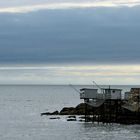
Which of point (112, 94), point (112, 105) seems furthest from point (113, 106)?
point (112, 94)

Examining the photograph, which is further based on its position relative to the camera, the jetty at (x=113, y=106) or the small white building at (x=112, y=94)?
the small white building at (x=112, y=94)

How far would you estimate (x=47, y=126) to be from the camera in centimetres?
Result: 7969

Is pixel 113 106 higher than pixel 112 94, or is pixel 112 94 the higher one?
pixel 112 94

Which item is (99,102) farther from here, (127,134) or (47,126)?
(127,134)

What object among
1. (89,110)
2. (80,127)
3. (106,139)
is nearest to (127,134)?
(106,139)

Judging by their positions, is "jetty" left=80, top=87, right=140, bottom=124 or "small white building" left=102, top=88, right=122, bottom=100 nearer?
"jetty" left=80, top=87, right=140, bottom=124

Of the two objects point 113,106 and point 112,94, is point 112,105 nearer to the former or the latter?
point 113,106

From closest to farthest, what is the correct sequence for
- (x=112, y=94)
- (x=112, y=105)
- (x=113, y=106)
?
(x=112, y=94)
(x=113, y=106)
(x=112, y=105)

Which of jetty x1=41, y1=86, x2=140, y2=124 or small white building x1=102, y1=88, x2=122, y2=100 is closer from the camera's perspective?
jetty x1=41, y1=86, x2=140, y2=124

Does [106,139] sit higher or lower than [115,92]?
lower

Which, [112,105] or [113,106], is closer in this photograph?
[113,106]

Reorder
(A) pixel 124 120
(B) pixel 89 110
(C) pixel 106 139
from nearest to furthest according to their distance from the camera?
(C) pixel 106 139
(A) pixel 124 120
(B) pixel 89 110

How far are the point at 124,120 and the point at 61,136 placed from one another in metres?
14.4

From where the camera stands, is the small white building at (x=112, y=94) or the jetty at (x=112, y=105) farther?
the small white building at (x=112, y=94)
